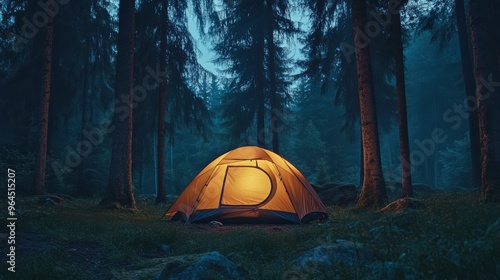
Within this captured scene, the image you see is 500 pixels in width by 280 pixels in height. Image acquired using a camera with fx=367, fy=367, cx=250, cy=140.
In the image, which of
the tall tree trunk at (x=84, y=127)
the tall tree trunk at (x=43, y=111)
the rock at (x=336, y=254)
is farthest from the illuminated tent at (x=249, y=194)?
the tall tree trunk at (x=84, y=127)

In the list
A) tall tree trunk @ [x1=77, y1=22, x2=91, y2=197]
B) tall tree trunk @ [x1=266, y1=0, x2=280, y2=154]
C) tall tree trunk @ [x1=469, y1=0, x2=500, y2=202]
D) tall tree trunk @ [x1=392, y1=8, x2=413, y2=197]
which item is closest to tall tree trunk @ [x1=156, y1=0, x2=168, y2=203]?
tall tree trunk @ [x1=77, y1=22, x2=91, y2=197]

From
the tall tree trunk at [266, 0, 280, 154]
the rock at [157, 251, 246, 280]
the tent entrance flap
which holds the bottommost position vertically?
the rock at [157, 251, 246, 280]

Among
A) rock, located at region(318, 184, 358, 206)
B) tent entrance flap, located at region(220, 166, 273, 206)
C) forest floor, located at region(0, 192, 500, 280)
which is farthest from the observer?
rock, located at region(318, 184, 358, 206)

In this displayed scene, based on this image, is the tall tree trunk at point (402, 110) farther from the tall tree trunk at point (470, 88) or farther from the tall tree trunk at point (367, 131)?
the tall tree trunk at point (470, 88)

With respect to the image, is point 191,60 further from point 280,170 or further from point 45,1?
point 280,170

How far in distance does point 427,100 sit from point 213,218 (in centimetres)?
4374

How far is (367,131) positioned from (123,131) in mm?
7439

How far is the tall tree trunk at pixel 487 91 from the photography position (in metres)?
7.29

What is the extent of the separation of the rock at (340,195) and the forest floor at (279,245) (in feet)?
21.8

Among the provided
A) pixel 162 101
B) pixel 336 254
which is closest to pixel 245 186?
pixel 162 101

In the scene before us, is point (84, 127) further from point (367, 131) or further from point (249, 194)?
point (367, 131)

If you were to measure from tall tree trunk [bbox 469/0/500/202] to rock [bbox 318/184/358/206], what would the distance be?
6550 millimetres

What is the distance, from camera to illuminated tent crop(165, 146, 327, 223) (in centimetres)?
1008

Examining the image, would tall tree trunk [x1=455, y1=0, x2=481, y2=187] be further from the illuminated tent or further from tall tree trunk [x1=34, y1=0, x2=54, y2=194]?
tall tree trunk [x1=34, y1=0, x2=54, y2=194]
